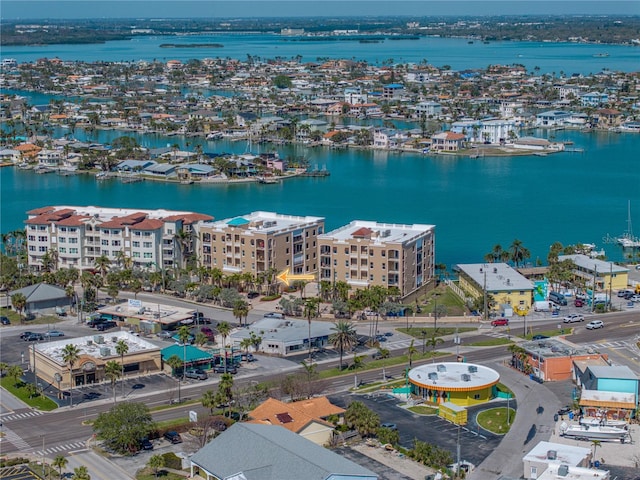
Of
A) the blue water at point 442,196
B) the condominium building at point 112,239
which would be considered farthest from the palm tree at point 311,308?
the blue water at point 442,196

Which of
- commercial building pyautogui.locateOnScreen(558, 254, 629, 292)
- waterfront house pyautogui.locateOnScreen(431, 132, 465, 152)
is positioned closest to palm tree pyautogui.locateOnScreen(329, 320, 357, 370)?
commercial building pyautogui.locateOnScreen(558, 254, 629, 292)

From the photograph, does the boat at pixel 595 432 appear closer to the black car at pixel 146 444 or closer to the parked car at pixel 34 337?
the black car at pixel 146 444

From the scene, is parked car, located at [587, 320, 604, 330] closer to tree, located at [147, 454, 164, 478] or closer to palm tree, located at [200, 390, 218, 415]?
palm tree, located at [200, 390, 218, 415]

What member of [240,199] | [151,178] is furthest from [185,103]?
[240,199]

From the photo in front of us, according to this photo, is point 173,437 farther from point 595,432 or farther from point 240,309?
point 595,432

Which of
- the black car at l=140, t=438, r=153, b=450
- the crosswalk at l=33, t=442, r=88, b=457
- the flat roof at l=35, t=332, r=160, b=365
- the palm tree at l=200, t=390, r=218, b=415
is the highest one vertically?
the palm tree at l=200, t=390, r=218, b=415

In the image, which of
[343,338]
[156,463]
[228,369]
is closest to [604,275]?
[343,338]

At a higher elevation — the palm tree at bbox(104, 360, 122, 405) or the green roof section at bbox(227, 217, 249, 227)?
the green roof section at bbox(227, 217, 249, 227)
